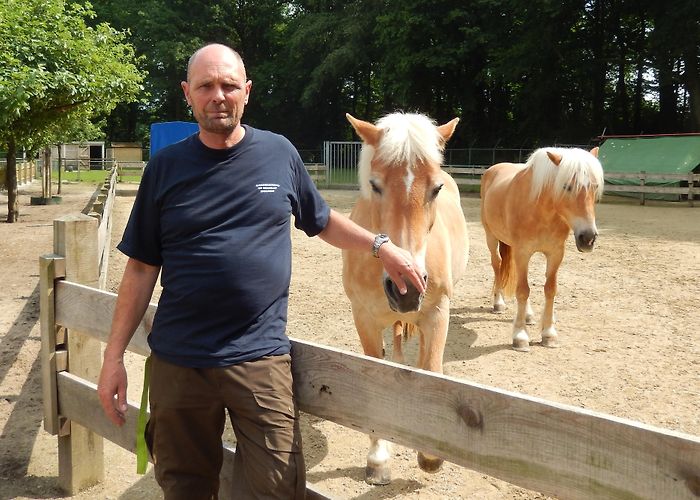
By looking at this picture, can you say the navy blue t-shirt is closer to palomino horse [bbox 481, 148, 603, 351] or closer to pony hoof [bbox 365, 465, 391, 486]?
pony hoof [bbox 365, 465, 391, 486]

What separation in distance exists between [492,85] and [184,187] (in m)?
32.7

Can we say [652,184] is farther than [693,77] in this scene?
No

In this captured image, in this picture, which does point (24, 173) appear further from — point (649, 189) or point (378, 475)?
point (378, 475)

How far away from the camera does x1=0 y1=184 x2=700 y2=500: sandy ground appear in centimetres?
347

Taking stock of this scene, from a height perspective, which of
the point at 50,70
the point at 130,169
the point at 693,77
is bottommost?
the point at 130,169

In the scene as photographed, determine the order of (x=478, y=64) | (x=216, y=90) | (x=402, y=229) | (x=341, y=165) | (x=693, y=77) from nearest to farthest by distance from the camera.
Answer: (x=216, y=90) < (x=402, y=229) < (x=693, y=77) < (x=341, y=165) < (x=478, y=64)

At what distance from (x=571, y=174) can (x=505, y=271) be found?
6.16 ft

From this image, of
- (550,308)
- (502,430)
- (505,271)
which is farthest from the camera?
(505,271)

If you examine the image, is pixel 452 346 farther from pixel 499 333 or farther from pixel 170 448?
pixel 170 448

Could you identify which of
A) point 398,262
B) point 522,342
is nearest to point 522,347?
point 522,342

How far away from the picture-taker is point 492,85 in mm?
32406

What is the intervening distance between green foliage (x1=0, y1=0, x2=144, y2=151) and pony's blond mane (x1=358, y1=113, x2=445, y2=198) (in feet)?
24.1

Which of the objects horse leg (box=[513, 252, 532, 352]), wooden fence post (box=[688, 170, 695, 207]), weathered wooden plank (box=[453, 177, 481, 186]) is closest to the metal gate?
weathered wooden plank (box=[453, 177, 481, 186])

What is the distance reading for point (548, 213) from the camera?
5785mm
